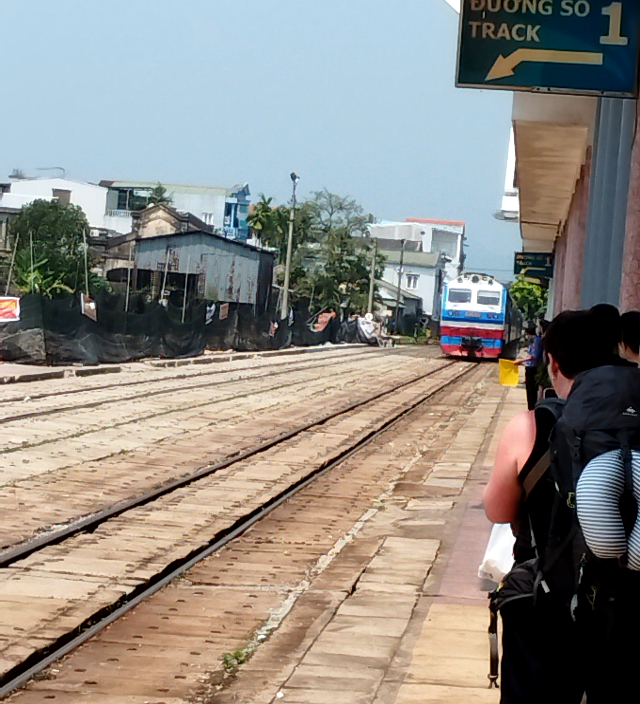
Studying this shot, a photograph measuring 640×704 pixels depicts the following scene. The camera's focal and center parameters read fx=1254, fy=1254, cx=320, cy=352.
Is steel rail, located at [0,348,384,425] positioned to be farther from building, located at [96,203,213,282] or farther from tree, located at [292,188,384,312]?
tree, located at [292,188,384,312]

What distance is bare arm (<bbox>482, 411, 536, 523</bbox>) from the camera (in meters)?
3.40

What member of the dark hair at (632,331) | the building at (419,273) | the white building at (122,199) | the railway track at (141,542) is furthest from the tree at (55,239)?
the building at (419,273)

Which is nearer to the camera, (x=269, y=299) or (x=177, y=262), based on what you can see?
(x=177, y=262)

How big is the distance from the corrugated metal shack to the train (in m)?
15.3

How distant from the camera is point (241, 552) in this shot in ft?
29.9

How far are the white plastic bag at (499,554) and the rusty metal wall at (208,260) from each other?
57.4m

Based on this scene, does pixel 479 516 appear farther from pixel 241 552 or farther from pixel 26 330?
pixel 26 330

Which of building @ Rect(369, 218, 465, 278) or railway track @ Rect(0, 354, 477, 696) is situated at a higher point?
building @ Rect(369, 218, 465, 278)

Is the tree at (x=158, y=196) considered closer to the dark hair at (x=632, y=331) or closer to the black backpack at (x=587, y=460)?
the dark hair at (x=632, y=331)

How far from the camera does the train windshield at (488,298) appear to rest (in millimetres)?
50812

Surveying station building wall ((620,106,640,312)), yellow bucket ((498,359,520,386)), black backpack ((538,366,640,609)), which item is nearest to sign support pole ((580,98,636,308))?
station building wall ((620,106,640,312))

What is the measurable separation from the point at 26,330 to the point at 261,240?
239ft

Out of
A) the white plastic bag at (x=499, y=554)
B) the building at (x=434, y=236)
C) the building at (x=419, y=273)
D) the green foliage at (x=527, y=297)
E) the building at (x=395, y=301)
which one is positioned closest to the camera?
the white plastic bag at (x=499, y=554)

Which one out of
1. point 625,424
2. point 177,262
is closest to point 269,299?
point 177,262
